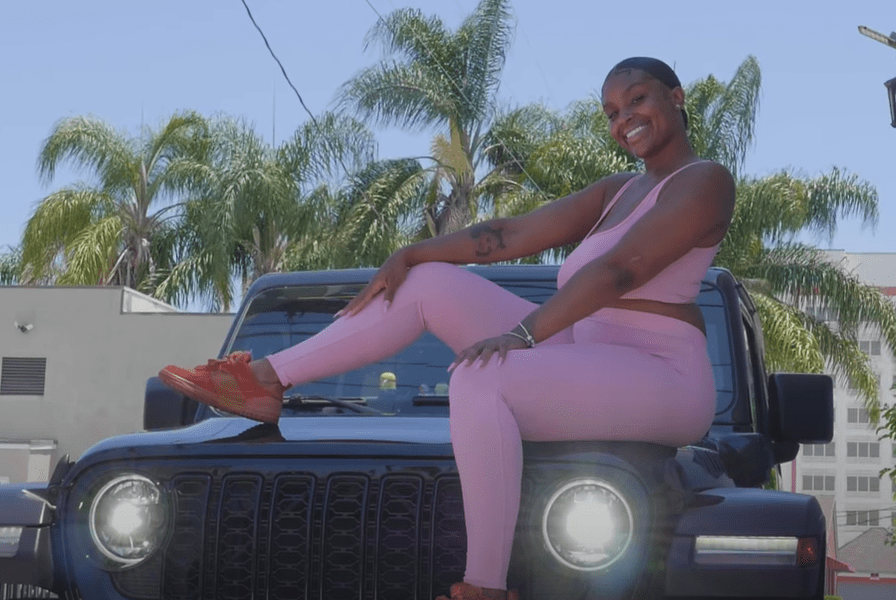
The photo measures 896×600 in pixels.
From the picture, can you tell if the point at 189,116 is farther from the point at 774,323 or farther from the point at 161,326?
the point at 774,323

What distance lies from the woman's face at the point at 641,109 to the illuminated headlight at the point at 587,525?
35.0 inches

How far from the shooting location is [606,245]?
3.50m

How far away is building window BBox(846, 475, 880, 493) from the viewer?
105938mm

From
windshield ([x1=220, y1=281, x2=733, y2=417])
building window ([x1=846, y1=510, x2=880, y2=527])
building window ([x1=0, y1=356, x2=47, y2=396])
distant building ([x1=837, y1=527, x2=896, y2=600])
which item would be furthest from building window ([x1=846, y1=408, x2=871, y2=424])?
windshield ([x1=220, y1=281, x2=733, y2=417])

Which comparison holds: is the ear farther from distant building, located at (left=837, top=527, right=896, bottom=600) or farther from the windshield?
distant building, located at (left=837, top=527, right=896, bottom=600)

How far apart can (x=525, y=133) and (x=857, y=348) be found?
6.89 m

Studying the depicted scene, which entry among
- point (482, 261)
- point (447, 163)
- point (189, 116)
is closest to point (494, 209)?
point (447, 163)

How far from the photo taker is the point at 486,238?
12.7ft

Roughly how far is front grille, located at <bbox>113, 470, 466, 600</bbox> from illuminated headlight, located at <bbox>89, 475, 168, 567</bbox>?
0.10ft

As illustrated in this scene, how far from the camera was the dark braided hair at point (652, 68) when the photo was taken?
3551mm

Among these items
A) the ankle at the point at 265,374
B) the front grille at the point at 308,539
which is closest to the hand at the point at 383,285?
the ankle at the point at 265,374

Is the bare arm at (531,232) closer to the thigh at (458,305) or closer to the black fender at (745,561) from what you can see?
the thigh at (458,305)

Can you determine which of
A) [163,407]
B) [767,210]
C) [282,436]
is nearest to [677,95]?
[282,436]

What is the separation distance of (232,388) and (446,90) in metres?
23.6
